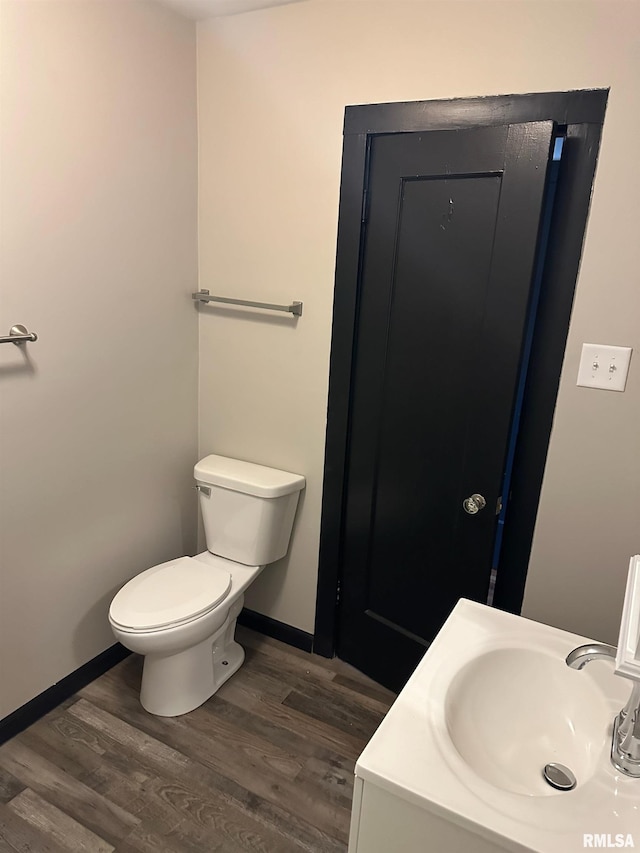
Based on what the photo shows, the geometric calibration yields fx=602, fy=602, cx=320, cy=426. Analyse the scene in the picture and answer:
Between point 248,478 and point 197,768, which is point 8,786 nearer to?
point 197,768

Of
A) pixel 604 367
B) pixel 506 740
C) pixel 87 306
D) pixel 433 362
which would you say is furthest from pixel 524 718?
pixel 87 306

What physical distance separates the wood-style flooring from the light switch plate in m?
1.35

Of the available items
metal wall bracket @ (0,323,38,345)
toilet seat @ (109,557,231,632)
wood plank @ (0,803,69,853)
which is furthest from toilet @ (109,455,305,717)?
metal wall bracket @ (0,323,38,345)

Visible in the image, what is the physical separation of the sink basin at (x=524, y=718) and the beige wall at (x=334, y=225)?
0.63 m

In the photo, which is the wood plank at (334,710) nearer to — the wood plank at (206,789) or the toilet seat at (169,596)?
the wood plank at (206,789)

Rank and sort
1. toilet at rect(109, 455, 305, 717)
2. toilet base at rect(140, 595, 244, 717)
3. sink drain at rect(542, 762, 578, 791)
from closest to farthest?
sink drain at rect(542, 762, 578, 791) < toilet at rect(109, 455, 305, 717) < toilet base at rect(140, 595, 244, 717)

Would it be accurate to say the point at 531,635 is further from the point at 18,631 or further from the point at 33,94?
the point at 33,94

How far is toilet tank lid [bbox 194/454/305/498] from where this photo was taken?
218 centimetres

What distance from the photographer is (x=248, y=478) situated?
2.22m

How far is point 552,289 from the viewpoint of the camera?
1.67 metres

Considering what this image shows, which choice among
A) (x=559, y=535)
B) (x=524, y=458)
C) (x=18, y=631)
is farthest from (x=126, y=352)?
(x=559, y=535)

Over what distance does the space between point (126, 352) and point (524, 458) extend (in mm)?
1367

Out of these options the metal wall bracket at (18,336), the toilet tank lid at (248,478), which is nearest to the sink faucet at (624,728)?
the toilet tank lid at (248,478)

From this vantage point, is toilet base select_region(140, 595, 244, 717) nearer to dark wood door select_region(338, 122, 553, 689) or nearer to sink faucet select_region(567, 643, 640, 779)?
dark wood door select_region(338, 122, 553, 689)
